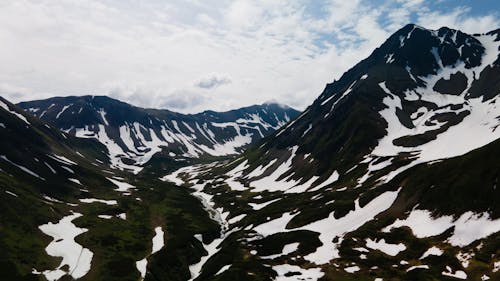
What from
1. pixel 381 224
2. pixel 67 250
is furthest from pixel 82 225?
pixel 381 224

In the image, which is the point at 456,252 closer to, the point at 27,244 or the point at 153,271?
the point at 153,271

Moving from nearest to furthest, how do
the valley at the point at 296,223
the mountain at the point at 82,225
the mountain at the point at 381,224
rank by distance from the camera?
the mountain at the point at 381,224 < the valley at the point at 296,223 < the mountain at the point at 82,225

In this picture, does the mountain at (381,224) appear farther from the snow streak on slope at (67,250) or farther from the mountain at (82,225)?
the snow streak on slope at (67,250)

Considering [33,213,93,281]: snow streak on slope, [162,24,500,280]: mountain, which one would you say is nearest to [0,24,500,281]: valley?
[162,24,500,280]: mountain

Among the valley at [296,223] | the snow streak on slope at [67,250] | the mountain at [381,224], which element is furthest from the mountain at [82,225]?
the mountain at [381,224]

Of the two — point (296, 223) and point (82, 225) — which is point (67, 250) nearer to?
point (82, 225)

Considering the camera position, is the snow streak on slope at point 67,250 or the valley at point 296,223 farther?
the snow streak on slope at point 67,250

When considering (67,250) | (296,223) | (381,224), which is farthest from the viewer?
(296,223)

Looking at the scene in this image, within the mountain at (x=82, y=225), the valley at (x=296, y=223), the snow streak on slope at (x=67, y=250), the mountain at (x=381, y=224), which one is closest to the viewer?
the mountain at (x=381, y=224)

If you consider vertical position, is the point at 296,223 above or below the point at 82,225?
below

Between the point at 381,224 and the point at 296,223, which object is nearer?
the point at 381,224

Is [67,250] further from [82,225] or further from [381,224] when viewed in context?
[381,224]

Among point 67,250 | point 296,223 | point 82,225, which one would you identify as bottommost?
point 296,223

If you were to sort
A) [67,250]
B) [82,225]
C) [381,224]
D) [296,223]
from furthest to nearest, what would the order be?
1. [82,225]
2. [296,223]
3. [67,250]
4. [381,224]
